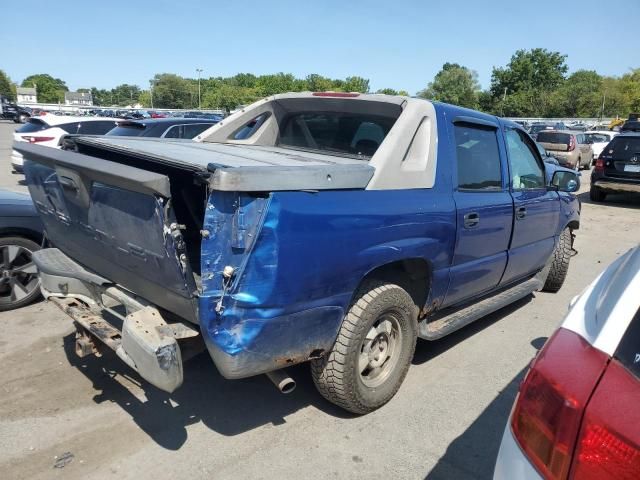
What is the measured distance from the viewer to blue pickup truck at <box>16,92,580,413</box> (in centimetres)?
246

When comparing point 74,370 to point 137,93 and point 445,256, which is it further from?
point 137,93

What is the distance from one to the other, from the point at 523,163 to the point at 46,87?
16893 cm

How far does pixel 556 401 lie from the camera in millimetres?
1454

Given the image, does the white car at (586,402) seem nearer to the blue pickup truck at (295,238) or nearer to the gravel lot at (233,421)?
the blue pickup truck at (295,238)

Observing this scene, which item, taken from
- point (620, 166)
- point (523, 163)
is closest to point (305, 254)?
point (523, 163)

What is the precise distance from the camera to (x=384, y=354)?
11.3ft

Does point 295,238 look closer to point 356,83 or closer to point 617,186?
point 617,186

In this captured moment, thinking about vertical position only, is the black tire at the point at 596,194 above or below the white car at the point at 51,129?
below

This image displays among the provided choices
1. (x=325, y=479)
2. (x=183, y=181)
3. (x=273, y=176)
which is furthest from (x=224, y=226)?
(x=325, y=479)

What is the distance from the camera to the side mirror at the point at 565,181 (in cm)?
526

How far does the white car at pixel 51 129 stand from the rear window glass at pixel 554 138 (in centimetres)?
1637

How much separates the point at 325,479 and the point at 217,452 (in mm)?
657

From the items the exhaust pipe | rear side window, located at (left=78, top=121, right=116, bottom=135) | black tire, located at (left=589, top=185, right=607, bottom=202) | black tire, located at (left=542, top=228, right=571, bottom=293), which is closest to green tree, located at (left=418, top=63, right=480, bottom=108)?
black tire, located at (left=589, top=185, right=607, bottom=202)

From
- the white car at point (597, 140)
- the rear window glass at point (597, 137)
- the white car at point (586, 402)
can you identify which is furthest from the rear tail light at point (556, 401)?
the rear window glass at point (597, 137)
